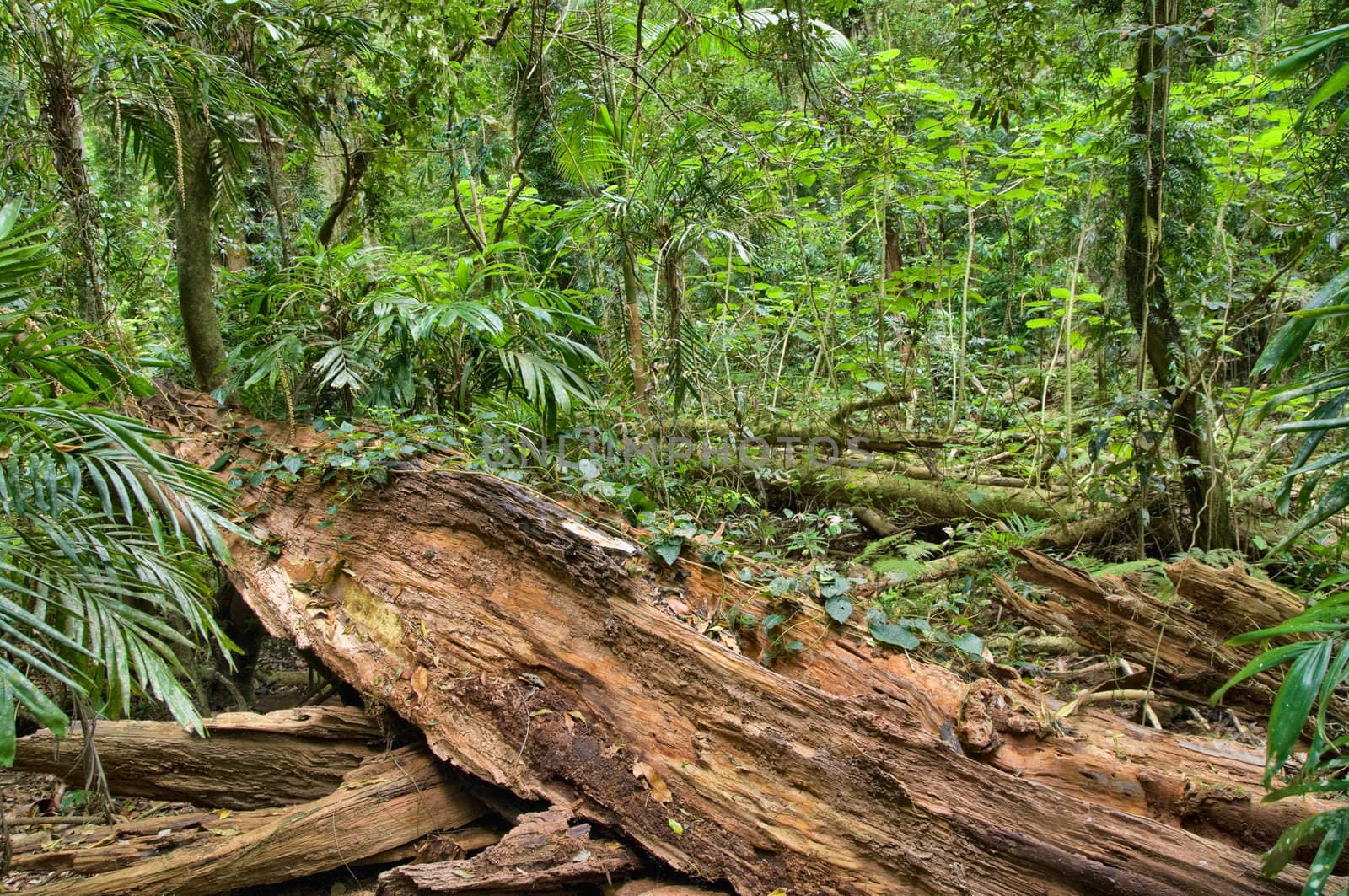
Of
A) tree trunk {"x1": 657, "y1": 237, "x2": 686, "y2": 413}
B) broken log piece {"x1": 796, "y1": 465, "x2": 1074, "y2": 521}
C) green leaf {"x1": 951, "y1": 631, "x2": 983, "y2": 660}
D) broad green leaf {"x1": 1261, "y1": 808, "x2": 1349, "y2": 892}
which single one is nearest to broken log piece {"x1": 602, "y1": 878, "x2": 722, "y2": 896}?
green leaf {"x1": 951, "y1": 631, "x2": 983, "y2": 660}

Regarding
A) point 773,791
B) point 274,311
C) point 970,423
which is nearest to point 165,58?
point 274,311

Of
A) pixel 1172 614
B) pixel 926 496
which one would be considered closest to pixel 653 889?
pixel 1172 614

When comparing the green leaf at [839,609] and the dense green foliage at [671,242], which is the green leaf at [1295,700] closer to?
the dense green foliage at [671,242]

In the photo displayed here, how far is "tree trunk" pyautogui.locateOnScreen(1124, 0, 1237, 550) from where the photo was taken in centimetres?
390

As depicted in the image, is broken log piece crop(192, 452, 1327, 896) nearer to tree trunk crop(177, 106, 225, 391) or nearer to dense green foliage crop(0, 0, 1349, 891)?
dense green foliage crop(0, 0, 1349, 891)

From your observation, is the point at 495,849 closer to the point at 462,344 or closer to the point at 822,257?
the point at 462,344

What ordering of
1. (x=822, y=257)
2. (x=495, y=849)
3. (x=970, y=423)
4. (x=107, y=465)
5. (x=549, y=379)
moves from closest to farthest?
(x=107, y=465) → (x=495, y=849) → (x=549, y=379) → (x=970, y=423) → (x=822, y=257)

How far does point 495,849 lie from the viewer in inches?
101

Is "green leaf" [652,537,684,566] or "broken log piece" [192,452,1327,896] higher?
"green leaf" [652,537,684,566]

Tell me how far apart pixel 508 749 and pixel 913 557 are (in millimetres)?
2634

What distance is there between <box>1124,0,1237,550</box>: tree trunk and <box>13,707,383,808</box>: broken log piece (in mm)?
4208

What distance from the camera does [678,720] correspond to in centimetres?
279

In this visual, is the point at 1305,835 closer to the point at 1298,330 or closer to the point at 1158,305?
the point at 1298,330

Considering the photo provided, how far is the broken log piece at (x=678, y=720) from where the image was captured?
2336mm
